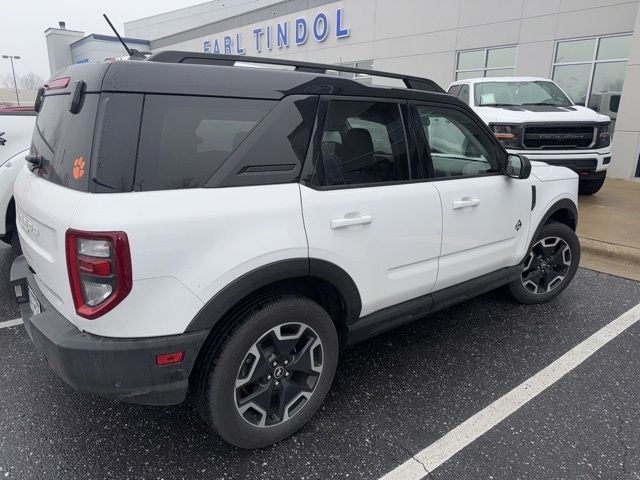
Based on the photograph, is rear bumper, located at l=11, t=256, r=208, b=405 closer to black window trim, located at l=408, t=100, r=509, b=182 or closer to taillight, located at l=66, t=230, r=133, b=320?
taillight, located at l=66, t=230, r=133, b=320

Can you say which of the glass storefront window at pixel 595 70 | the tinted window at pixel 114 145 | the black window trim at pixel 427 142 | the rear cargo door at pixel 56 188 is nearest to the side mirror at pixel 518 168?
the black window trim at pixel 427 142

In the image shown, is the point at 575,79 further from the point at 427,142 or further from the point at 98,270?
the point at 98,270

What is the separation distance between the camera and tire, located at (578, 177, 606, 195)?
785cm

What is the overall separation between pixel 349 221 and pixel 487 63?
43.5ft

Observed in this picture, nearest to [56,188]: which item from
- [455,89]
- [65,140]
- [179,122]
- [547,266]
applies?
[65,140]

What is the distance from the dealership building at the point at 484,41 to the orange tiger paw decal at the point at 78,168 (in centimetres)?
1063

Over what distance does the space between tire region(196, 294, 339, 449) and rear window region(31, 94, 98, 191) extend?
921 millimetres

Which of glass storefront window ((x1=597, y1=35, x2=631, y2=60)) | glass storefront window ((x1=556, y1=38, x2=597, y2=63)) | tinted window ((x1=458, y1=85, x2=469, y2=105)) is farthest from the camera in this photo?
glass storefront window ((x1=556, y1=38, x2=597, y2=63))

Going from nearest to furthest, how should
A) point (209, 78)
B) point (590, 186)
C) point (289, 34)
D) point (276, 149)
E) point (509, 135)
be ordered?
1. point (209, 78)
2. point (276, 149)
3. point (509, 135)
4. point (590, 186)
5. point (289, 34)

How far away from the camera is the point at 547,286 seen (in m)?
4.02

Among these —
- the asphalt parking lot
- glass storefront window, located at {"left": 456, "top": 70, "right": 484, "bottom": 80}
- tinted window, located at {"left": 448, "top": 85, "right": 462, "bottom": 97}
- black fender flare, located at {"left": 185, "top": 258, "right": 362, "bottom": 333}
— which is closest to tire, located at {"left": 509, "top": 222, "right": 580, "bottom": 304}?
the asphalt parking lot

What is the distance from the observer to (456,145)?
3303mm

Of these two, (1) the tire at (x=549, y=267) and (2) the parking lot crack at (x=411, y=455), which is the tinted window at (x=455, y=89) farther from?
(2) the parking lot crack at (x=411, y=455)

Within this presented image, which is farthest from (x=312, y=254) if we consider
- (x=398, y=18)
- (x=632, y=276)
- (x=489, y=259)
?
(x=398, y=18)
